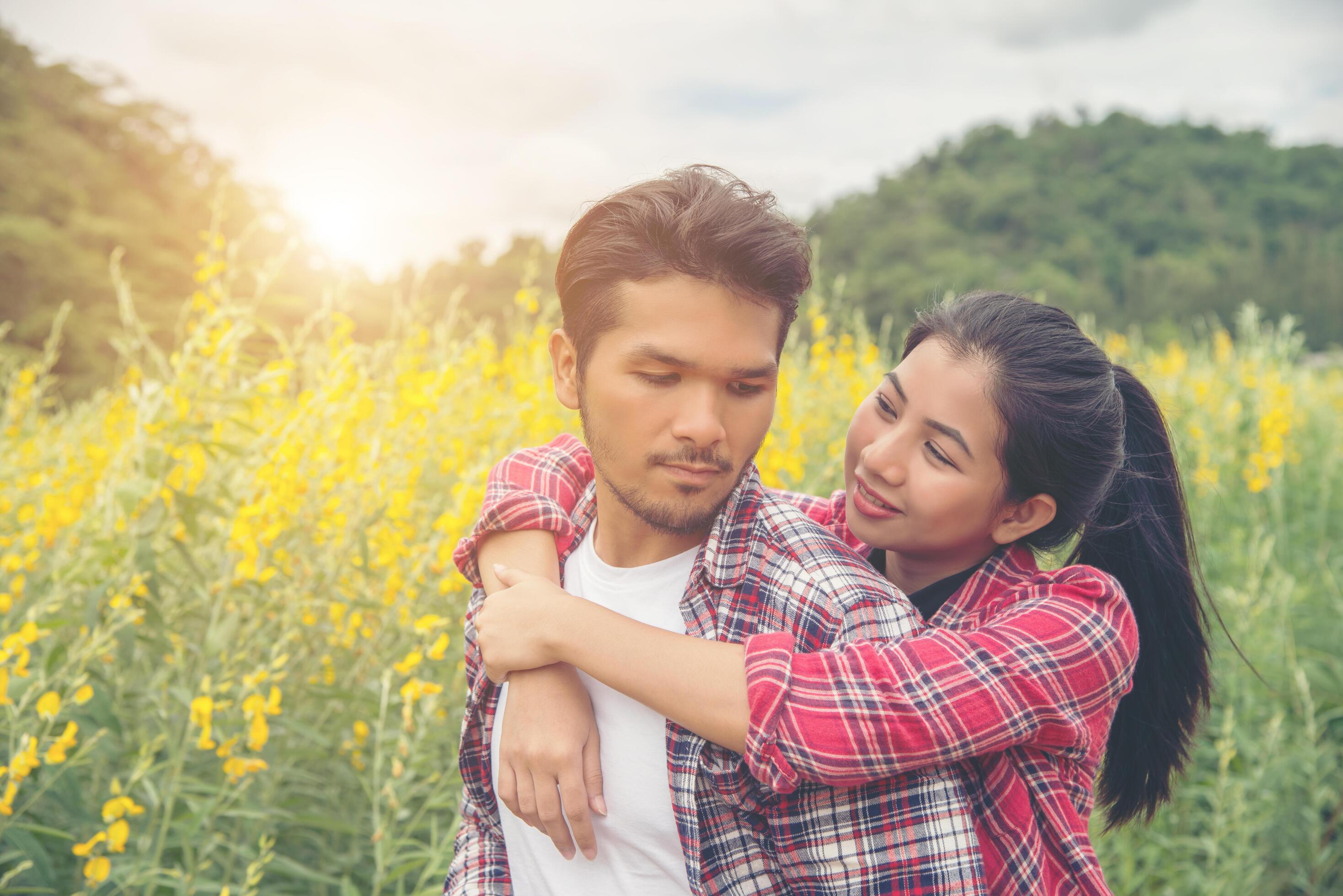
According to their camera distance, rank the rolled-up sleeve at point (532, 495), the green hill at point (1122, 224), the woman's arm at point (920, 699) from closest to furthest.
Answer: the woman's arm at point (920, 699), the rolled-up sleeve at point (532, 495), the green hill at point (1122, 224)

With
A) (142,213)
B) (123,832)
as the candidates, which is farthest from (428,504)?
(142,213)

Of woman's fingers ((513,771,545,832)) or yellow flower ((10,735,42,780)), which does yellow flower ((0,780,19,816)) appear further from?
woman's fingers ((513,771,545,832))

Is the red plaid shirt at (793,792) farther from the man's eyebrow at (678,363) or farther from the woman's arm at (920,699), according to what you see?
the man's eyebrow at (678,363)

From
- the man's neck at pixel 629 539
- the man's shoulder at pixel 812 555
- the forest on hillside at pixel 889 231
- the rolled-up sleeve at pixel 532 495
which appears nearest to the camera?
the man's shoulder at pixel 812 555

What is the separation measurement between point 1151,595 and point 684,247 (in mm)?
1016

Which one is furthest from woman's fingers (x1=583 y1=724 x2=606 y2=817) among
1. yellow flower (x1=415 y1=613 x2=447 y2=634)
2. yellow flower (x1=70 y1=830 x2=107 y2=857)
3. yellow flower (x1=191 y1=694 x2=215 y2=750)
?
yellow flower (x1=70 y1=830 x2=107 y2=857)

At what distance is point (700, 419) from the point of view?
119 centimetres

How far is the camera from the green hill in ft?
83.7

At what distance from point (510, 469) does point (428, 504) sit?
3.33ft

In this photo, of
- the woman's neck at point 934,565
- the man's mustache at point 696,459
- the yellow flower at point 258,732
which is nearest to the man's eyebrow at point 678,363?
the man's mustache at point 696,459

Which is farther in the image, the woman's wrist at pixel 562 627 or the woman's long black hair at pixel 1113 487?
the woman's long black hair at pixel 1113 487

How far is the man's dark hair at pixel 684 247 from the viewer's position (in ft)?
4.09

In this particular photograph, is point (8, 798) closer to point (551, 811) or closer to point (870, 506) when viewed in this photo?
point (551, 811)

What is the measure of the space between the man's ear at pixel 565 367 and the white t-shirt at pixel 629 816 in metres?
0.33
